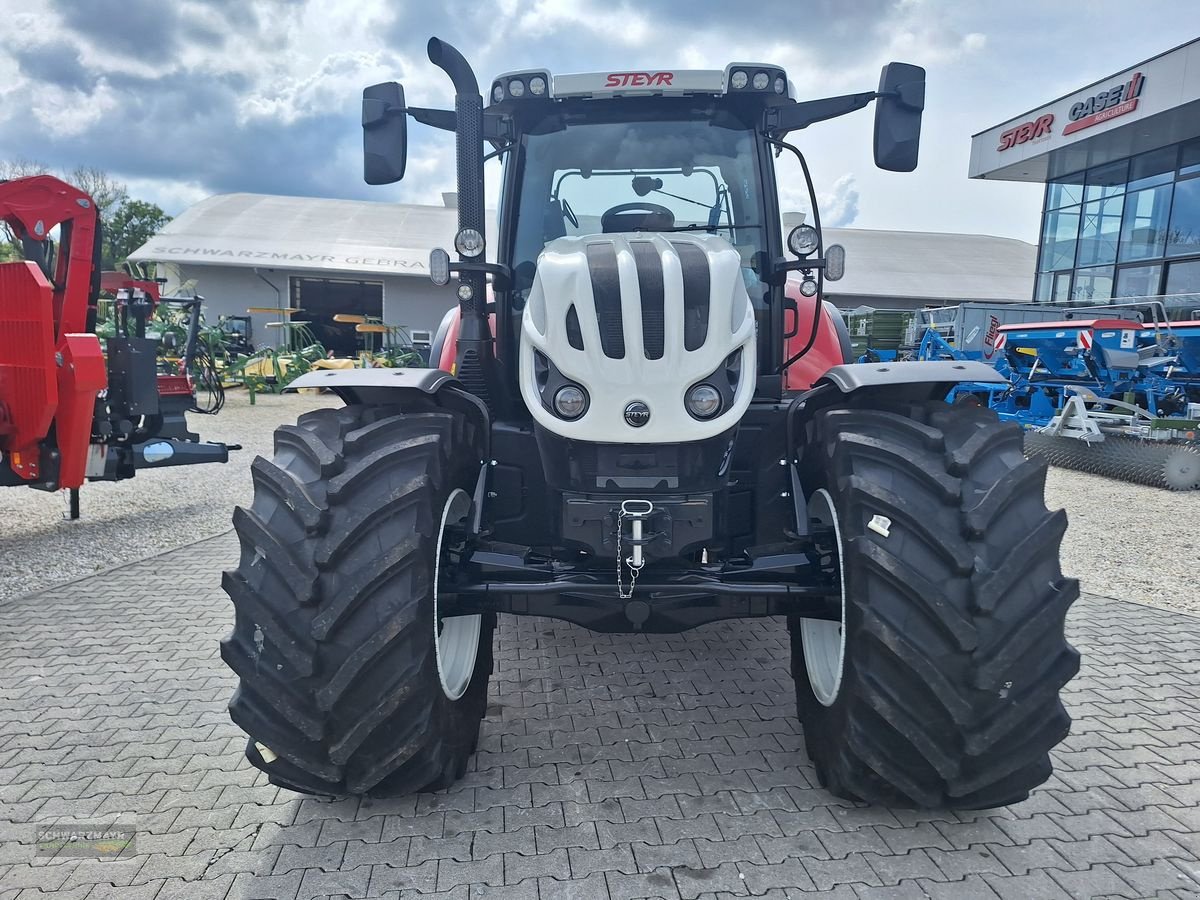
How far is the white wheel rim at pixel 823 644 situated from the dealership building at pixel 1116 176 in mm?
13714

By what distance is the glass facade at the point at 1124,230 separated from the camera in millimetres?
15211

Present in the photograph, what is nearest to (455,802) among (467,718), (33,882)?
(467,718)

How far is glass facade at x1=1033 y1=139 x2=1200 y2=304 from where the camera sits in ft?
49.9

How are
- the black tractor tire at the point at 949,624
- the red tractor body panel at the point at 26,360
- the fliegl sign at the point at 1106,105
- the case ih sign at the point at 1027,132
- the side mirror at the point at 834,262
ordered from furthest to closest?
the case ih sign at the point at 1027,132 → the fliegl sign at the point at 1106,105 → the red tractor body panel at the point at 26,360 → the side mirror at the point at 834,262 → the black tractor tire at the point at 949,624

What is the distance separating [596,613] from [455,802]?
0.74 meters

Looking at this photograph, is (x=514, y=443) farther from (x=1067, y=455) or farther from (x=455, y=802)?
(x=1067, y=455)

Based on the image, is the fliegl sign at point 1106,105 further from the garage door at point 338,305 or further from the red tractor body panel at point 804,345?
the garage door at point 338,305

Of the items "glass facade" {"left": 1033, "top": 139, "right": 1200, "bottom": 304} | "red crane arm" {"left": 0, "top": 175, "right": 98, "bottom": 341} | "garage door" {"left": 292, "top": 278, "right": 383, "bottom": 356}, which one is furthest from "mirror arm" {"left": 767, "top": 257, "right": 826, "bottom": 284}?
"garage door" {"left": 292, "top": 278, "right": 383, "bottom": 356}

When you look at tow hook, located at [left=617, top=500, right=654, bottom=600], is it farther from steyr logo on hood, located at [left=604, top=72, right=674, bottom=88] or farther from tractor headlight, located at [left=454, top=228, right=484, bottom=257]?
steyr logo on hood, located at [left=604, top=72, right=674, bottom=88]

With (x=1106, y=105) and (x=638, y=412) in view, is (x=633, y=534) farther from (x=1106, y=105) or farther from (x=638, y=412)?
(x=1106, y=105)

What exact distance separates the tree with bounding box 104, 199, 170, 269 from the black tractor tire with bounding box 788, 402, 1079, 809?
49.8 m

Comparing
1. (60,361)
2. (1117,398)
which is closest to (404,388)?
(60,361)

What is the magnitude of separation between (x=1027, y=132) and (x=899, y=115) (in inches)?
725

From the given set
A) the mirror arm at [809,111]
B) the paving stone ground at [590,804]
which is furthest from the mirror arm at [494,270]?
the paving stone ground at [590,804]
